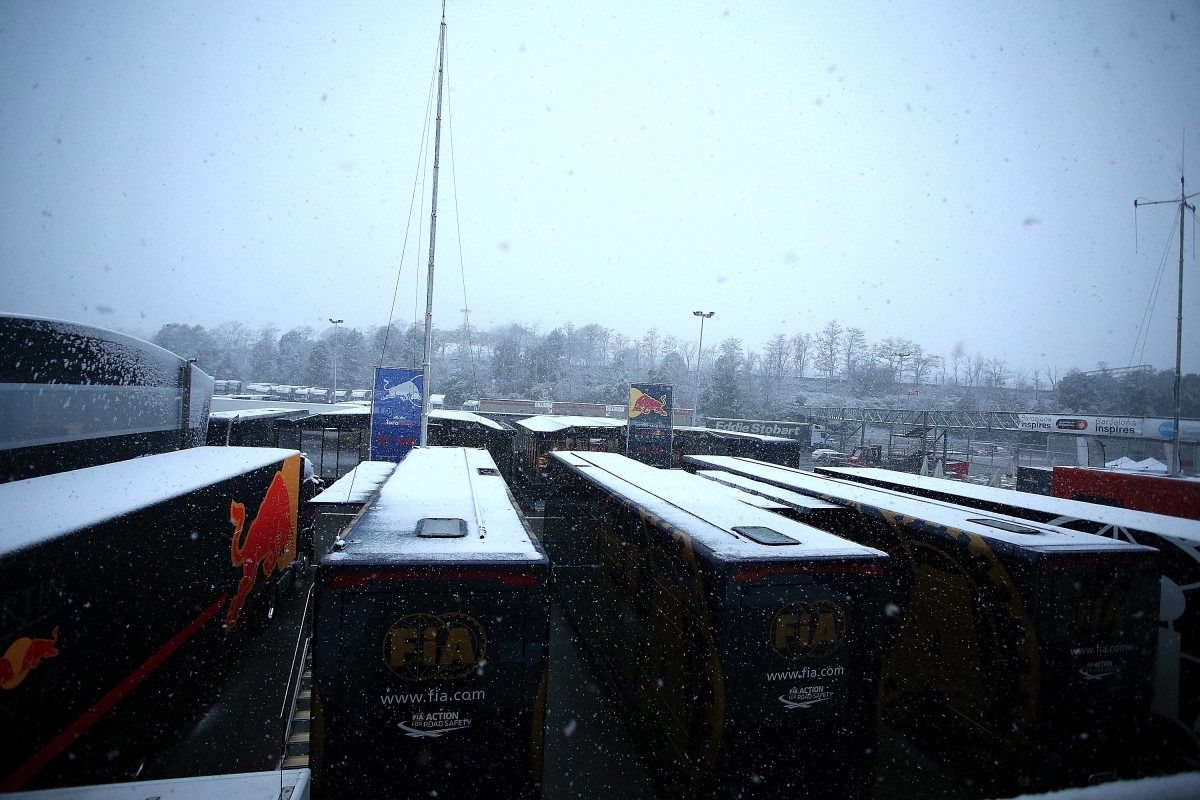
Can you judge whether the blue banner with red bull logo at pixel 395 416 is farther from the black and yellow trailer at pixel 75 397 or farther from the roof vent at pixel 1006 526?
the roof vent at pixel 1006 526

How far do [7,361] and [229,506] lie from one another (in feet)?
7.04

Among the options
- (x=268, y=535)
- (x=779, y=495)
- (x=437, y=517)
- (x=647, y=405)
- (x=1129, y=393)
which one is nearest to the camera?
(x=437, y=517)

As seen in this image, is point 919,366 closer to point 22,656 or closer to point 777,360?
point 777,360

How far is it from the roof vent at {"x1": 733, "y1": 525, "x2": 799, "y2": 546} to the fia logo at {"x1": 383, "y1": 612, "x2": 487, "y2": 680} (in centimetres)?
214

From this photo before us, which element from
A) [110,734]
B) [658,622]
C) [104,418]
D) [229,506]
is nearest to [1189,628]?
[658,622]

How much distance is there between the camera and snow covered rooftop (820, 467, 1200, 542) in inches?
218

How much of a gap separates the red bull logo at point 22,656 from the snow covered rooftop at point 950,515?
6438 millimetres

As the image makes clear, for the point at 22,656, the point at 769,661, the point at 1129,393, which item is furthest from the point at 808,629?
the point at 1129,393

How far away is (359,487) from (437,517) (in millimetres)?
3141

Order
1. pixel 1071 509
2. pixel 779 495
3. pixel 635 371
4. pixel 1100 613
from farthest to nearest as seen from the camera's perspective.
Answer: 1. pixel 635 371
2. pixel 779 495
3. pixel 1071 509
4. pixel 1100 613

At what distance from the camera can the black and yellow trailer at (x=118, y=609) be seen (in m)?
3.02

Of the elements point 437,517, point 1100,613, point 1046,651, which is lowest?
point 1046,651

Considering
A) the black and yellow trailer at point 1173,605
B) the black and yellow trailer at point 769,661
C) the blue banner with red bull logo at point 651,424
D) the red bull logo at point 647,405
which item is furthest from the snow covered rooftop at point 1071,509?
the red bull logo at point 647,405

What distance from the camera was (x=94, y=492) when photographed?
14.3 ft
